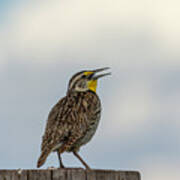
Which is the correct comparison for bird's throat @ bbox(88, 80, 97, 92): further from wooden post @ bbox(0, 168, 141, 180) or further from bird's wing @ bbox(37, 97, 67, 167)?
wooden post @ bbox(0, 168, 141, 180)

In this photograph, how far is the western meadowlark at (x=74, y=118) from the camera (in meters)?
9.74

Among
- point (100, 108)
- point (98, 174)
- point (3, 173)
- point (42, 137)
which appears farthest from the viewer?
point (100, 108)

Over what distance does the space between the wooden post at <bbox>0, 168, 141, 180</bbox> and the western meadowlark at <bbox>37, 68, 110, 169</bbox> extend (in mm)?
2800

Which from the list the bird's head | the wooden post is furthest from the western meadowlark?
the wooden post

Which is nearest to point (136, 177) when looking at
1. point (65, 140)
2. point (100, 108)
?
point (65, 140)

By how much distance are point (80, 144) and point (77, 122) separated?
1.79ft

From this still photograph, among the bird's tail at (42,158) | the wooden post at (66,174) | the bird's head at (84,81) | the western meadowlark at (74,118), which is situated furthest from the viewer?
the bird's head at (84,81)

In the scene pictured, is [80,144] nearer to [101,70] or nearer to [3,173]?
[101,70]

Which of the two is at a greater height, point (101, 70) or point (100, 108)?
point (101, 70)

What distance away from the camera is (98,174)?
19.6 ft

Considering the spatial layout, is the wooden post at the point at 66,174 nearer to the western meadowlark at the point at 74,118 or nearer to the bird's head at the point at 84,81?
the western meadowlark at the point at 74,118

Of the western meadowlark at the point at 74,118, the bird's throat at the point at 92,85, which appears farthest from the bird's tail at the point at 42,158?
the bird's throat at the point at 92,85

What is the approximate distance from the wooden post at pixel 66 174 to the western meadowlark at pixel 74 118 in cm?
280

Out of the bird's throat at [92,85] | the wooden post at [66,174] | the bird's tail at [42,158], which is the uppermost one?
the bird's throat at [92,85]
